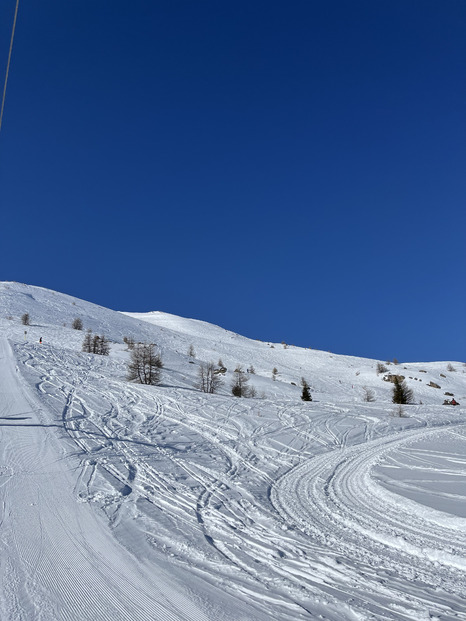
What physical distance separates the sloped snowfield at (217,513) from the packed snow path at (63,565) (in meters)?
0.02

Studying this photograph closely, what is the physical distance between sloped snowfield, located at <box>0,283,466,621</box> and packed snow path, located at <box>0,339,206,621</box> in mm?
20

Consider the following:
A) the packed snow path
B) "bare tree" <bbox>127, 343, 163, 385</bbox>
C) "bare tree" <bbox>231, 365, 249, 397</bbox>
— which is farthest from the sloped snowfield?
"bare tree" <bbox>231, 365, 249, 397</bbox>

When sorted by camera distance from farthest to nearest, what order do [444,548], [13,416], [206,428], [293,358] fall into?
[293,358] < [206,428] < [13,416] < [444,548]

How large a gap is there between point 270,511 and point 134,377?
20.5 metres

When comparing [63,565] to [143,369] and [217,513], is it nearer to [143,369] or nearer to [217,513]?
[217,513]

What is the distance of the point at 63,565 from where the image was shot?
173 inches

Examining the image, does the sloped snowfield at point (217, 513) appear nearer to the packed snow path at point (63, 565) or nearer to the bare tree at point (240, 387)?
the packed snow path at point (63, 565)

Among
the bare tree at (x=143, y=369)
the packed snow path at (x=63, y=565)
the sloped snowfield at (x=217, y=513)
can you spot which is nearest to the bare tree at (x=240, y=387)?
the bare tree at (x=143, y=369)

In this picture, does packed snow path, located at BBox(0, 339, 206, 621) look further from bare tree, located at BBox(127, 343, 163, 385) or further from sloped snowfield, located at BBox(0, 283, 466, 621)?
bare tree, located at BBox(127, 343, 163, 385)

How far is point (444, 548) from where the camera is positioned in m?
5.13

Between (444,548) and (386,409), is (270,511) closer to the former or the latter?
(444,548)

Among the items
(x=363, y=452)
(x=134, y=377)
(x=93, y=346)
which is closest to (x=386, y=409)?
(x=363, y=452)

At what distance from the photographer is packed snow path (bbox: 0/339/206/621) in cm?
356

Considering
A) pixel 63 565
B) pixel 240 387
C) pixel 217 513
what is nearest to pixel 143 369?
pixel 240 387
